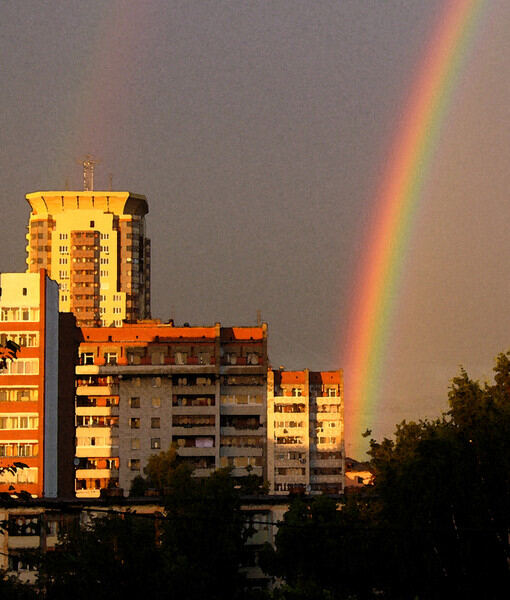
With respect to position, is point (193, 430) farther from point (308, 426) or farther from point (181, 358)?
point (308, 426)

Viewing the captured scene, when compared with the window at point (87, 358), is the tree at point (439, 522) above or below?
below

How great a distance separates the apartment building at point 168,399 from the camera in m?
158

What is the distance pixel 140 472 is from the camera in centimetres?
15888

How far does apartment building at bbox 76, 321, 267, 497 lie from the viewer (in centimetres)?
15838

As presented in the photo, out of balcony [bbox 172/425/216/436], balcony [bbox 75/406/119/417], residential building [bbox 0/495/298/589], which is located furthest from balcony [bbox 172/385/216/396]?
residential building [bbox 0/495/298/589]

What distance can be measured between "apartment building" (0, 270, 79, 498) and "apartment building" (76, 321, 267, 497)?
29345 mm

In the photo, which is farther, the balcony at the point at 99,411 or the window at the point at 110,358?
the balcony at the point at 99,411

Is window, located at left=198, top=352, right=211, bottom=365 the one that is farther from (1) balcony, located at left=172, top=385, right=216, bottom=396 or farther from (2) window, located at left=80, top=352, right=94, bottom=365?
(2) window, located at left=80, top=352, right=94, bottom=365

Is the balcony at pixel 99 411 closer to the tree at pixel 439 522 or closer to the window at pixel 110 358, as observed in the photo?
the window at pixel 110 358

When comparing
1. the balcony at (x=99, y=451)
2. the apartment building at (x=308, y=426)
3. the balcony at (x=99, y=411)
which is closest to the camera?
the balcony at (x=99, y=451)

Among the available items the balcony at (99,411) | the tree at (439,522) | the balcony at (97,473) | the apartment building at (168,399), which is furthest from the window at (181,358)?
the tree at (439,522)

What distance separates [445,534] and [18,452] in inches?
2700

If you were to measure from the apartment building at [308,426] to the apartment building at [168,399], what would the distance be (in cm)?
700

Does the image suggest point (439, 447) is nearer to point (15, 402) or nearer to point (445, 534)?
point (445, 534)
